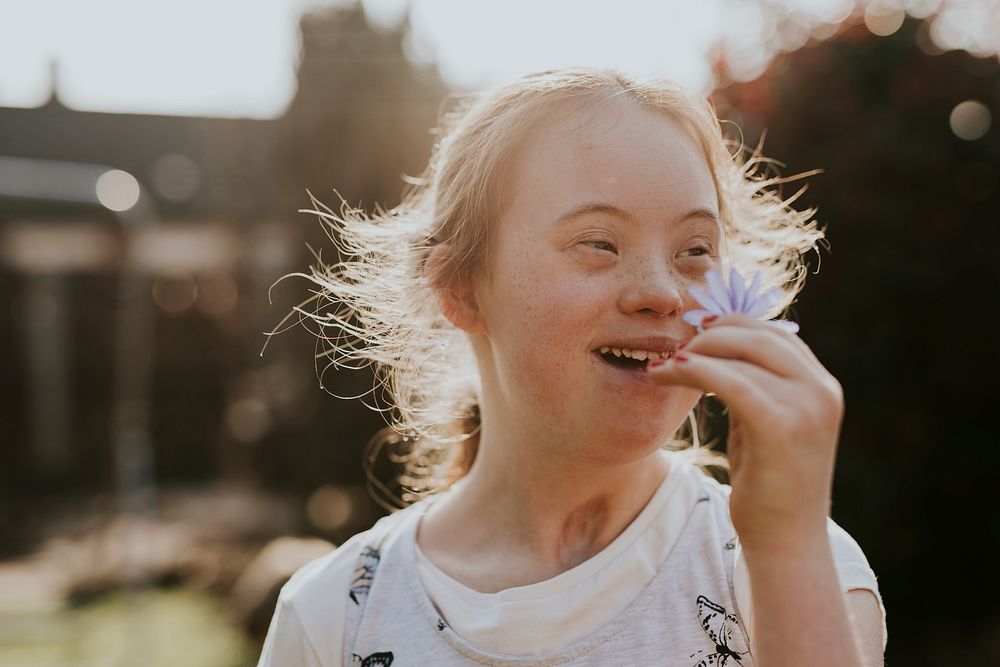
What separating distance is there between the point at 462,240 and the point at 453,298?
0.13m

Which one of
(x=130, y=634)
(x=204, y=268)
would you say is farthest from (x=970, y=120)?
(x=204, y=268)

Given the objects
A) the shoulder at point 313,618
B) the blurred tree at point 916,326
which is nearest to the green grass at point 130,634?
the blurred tree at point 916,326

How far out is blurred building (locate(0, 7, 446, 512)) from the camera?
23.3ft

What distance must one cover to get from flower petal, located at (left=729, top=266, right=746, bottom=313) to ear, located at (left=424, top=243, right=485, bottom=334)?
69 cm

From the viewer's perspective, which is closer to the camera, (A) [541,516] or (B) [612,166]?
(B) [612,166]

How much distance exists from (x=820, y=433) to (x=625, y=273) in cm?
49

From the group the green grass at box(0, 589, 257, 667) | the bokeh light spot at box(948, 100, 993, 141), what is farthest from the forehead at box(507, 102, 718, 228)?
the green grass at box(0, 589, 257, 667)

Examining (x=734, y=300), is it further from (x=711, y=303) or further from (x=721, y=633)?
(x=721, y=633)

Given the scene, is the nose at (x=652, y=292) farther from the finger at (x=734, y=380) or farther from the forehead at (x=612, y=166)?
the finger at (x=734, y=380)

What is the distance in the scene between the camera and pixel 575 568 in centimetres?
169

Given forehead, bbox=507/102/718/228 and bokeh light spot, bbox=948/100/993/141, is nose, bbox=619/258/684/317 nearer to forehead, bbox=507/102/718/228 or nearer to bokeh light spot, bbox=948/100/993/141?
forehead, bbox=507/102/718/228

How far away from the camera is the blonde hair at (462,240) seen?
1.83m

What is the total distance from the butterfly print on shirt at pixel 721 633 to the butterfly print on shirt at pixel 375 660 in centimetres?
55

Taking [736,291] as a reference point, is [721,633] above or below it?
below
